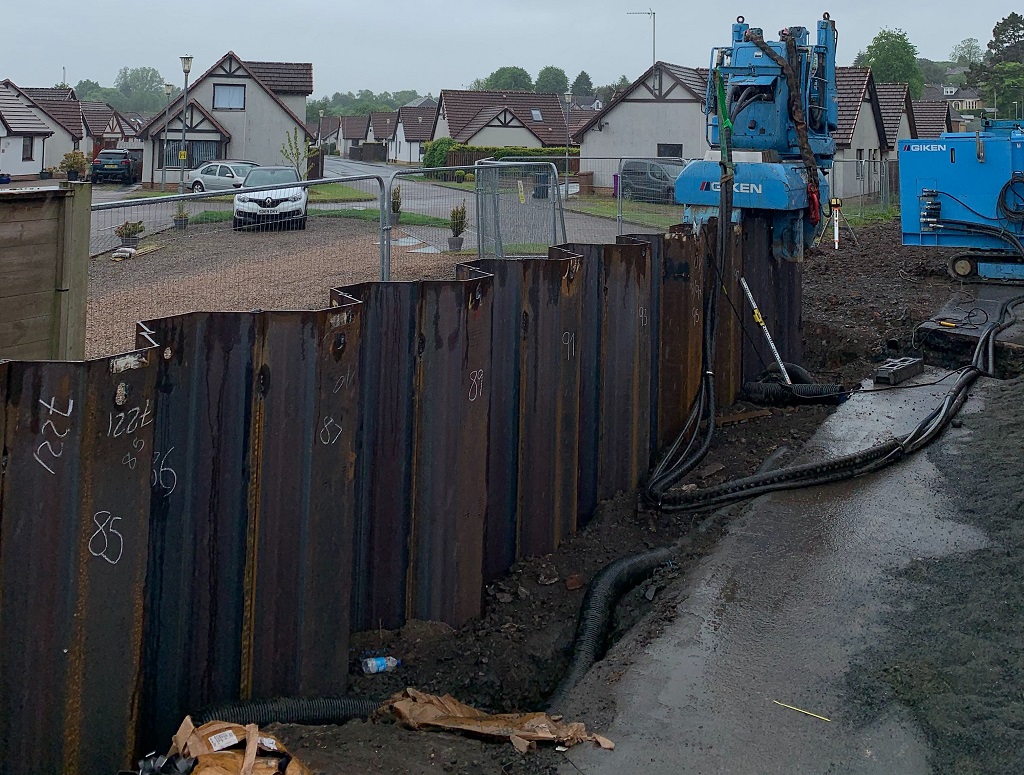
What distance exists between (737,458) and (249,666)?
546cm

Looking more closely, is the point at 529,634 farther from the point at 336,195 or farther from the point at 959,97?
the point at 959,97

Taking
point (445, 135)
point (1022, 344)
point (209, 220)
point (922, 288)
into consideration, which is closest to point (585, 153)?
point (445, 135)

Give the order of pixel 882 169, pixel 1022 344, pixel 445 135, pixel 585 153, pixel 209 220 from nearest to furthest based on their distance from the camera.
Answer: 1. pixel 209 220
2. pixel 1022 344
3. pixel 882 169
4. pixel 585 153
5. pixel 445 135

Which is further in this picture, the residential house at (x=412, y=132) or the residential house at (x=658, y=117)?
the residential house at (x=412, y=132)

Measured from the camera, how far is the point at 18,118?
2276 inches

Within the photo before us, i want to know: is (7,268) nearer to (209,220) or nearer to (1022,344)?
(209,220)

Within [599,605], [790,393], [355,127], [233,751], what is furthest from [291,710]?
[355,127]

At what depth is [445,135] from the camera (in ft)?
253

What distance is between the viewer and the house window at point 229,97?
177ft

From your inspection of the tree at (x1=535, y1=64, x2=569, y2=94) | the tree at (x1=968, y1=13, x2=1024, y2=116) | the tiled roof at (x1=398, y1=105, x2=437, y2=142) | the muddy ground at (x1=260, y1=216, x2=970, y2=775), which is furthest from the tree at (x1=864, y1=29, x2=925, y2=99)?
the muddy ground at (x1=260, y1=216, x2=970, y2=775)

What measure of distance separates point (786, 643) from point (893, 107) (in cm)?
5037

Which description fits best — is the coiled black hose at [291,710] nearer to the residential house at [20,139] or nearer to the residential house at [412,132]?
the residential house at [20,139]

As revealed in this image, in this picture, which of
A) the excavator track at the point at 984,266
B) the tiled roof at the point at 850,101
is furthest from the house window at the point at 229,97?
the excavator track at the point at 984,266

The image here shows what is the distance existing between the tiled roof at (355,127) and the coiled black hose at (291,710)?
117 m
